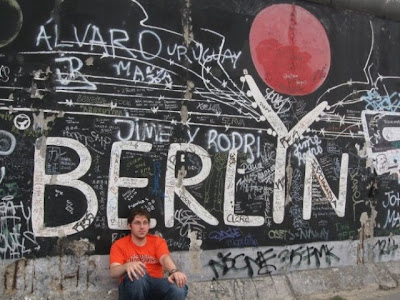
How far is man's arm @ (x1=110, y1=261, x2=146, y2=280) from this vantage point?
4.66 meters

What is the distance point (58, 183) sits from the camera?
4.98 meters

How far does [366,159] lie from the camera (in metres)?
6.79

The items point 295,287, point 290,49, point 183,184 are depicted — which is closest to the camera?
point 183,184

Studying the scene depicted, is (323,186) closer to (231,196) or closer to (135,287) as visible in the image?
(231,196)

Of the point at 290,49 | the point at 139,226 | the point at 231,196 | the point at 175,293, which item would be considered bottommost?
the point at 175,293

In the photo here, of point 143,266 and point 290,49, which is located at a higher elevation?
point 290,49

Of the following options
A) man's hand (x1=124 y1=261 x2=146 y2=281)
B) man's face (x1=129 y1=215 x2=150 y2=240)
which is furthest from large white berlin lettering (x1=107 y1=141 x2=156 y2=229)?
man's hand (x1=124 y1=261 x2=146 y2=281)

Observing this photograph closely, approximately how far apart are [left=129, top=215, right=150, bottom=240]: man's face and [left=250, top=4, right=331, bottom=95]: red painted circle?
7.69 ft

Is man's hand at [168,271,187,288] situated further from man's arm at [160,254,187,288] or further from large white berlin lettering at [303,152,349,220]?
large white berlin lettering at [303,152,349,220]

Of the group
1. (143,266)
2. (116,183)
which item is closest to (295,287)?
(143,266)

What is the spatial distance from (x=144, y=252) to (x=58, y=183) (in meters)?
1.11

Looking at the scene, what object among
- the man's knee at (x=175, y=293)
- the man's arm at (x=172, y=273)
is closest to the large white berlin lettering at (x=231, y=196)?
the man's arm at (x=172, y=273)

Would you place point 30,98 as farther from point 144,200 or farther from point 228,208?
point 228,208

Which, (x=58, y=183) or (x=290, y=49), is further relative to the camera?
(x=290, y=49)
